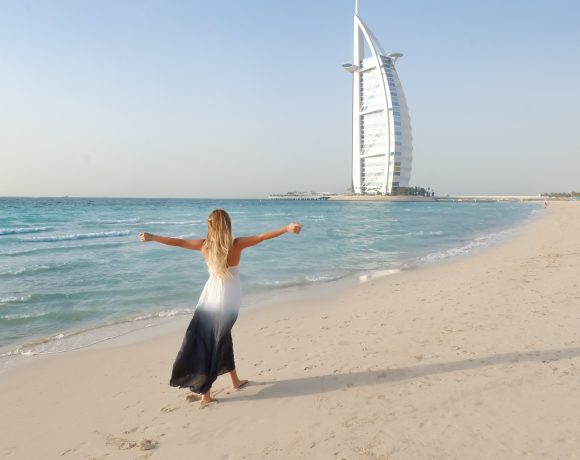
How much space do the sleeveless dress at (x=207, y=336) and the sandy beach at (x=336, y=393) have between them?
262 millimetres

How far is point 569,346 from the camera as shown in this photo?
4.74 metres

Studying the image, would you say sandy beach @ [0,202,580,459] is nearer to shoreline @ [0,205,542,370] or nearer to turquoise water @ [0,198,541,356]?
shoreline @ [0,205,542,370]

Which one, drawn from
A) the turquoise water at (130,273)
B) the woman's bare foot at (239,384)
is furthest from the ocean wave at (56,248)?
the woman's bare foot at (239,384)

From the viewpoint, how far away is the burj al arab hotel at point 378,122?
340ft

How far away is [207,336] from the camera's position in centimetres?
391

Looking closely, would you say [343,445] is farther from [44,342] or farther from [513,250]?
[513,250]

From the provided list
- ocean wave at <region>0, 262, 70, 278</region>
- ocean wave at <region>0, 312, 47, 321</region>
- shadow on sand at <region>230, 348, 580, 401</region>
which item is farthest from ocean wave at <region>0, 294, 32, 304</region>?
shadow on sand at <region>230, 348, 580, 401</region>

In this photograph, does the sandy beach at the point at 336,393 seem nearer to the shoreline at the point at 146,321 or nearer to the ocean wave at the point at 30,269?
the shoreline at the point at 146,321

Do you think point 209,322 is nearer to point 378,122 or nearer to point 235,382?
point 235,382

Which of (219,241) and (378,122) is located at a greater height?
(378,122)

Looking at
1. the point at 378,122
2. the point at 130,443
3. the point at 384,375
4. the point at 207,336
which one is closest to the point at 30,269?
the point at 207,336

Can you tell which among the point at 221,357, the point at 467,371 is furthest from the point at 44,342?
the point at 467,371

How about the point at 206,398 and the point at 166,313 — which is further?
the point at 166,313

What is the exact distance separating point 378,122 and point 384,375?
108022 millimetres
